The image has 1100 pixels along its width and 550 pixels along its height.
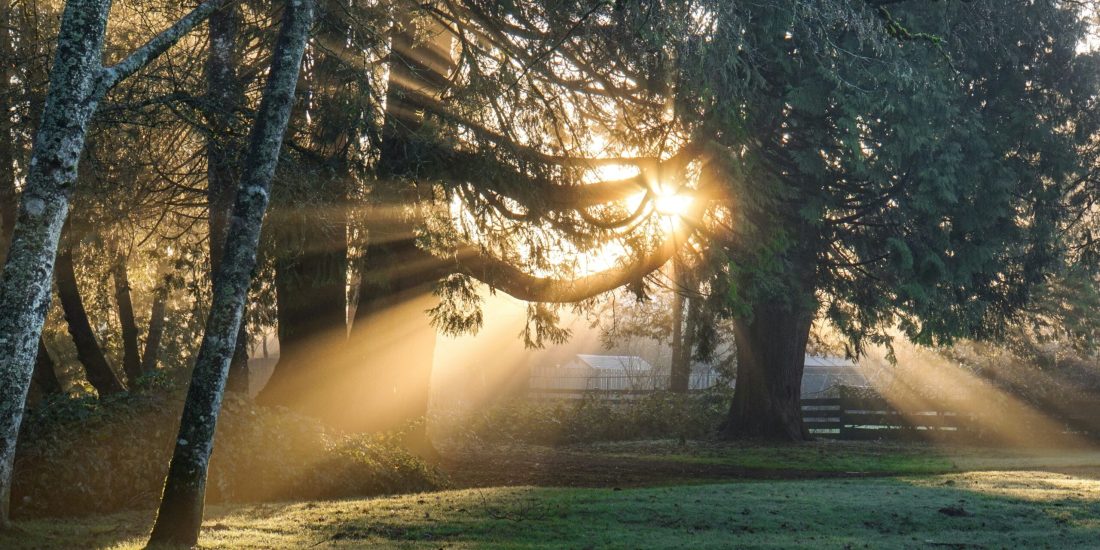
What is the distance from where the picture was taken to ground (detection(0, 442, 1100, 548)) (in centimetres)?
873

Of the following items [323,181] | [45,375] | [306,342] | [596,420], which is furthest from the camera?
[596,420]

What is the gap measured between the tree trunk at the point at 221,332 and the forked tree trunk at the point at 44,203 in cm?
118

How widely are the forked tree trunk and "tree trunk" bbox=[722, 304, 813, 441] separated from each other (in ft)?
64.3

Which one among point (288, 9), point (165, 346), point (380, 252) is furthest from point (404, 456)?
point (165, 346)

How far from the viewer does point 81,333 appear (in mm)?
16688

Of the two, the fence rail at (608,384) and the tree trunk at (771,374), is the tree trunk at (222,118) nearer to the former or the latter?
the tree trunk at (771,374)

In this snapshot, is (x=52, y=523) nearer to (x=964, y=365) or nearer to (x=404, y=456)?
(x=404, y=456)

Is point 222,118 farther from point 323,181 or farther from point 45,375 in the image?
point 45,375

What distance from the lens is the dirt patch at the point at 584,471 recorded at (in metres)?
15.8

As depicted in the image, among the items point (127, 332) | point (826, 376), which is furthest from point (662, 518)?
point (826, 376)

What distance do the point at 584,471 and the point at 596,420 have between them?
1121cm

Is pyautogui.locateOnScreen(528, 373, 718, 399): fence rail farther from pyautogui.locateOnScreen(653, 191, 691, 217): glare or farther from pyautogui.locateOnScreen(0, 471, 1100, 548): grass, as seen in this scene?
pyautogui.locateOnScreen(0, 471, 1100, 548): grass

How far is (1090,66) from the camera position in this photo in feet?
71.8

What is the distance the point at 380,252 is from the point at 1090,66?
17170mm
